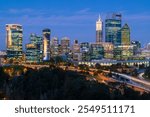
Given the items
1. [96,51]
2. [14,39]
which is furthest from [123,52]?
[14,39]

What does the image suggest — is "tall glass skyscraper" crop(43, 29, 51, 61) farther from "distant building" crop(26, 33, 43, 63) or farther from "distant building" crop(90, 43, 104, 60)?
"distant building" crop(90, 43, 104, 60)

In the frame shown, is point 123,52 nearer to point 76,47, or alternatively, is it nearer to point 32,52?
point 76,47

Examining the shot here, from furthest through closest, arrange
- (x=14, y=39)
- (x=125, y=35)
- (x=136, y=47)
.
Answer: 1. (x=125, y=35)
2. (x=136, y=47)
3. (x=14, y=39)

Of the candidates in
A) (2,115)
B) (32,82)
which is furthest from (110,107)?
(32,82)

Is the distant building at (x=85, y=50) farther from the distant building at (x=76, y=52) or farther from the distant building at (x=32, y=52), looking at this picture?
the distant building at (x=32, y=52)

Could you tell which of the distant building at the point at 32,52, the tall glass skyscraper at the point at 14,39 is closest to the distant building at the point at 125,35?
the distant building at the point at 32,52

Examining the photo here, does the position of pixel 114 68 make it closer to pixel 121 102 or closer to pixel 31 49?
pixel 31 49
